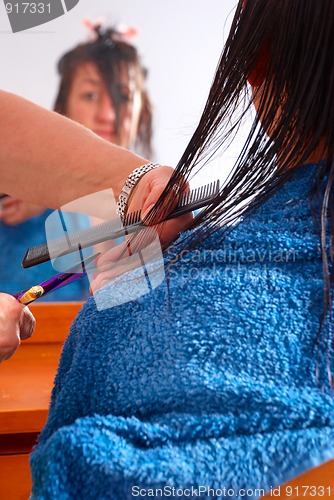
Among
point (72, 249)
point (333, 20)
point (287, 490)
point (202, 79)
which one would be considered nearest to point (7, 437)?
point (72, 249)

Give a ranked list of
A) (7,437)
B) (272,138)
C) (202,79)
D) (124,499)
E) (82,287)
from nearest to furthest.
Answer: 1. (124,499)
2. (272,138)
3. (7,437)
4. (82,287)
5. (202,79)

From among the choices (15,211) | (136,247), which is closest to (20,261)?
(15,211)

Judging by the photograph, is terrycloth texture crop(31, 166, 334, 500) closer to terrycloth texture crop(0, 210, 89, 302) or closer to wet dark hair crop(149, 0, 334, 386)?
wet dark hair crop(149, 0, 334, 386)

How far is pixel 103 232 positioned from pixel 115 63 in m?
1.33

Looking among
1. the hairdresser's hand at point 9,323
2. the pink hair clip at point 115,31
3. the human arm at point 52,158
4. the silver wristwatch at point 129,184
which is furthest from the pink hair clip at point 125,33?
the hairdresser's hand at point 9,323

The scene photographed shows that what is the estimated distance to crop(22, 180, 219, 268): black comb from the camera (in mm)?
530

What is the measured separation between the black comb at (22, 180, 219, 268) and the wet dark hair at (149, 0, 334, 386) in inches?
2.1

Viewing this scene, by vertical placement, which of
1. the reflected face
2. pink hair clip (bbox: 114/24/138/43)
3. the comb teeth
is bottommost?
the reflected face

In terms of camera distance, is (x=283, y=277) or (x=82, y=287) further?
(x=82, y=287)

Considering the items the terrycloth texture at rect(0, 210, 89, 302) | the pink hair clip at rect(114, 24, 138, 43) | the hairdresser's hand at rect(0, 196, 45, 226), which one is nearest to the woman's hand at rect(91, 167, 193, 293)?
the terrycloth texture at rect(0, 210, 89, 302)

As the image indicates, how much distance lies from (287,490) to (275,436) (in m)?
0.04

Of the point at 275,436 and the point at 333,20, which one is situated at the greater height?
the point at 333,20

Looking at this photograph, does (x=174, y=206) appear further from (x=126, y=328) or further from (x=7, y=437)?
(x=7, y=437)

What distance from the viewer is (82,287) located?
149 cm
